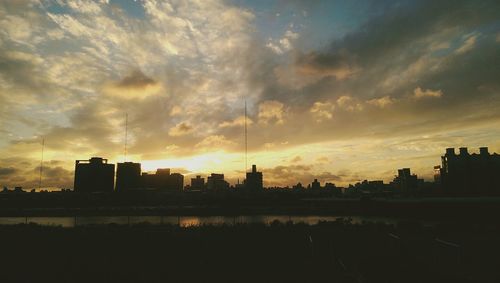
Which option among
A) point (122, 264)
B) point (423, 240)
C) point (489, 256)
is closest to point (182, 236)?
point (122, 264)

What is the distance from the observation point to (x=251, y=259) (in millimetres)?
24125

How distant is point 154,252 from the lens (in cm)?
2811

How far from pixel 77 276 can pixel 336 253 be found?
1696 cm

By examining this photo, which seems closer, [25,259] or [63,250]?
[25,259]

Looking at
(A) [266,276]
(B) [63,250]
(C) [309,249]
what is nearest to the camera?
(A) [266,276]

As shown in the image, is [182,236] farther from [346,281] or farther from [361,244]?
[346,281]

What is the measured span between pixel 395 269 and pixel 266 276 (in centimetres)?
720

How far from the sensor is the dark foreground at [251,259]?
1842 centimetres

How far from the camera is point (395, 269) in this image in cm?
1930

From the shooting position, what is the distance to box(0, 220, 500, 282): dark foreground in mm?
18422

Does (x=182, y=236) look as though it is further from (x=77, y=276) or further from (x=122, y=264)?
(x=77, y=276)

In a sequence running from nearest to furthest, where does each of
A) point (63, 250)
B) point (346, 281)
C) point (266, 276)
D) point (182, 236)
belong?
point (346, 281) < point (266, 276) < point (63, 250) < point (182, 236)

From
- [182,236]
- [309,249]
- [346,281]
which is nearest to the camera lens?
[346,281]

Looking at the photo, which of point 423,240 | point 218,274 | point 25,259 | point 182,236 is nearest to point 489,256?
point 423,240
